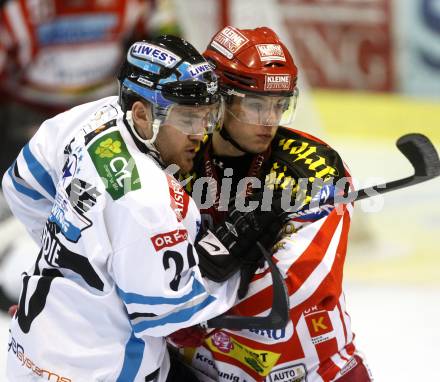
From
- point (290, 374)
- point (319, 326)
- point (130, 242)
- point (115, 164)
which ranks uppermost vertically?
point (115, 164)

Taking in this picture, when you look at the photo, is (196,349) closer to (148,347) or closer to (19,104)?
(148,347)

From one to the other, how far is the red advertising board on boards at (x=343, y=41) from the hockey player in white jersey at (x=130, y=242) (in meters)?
5.16

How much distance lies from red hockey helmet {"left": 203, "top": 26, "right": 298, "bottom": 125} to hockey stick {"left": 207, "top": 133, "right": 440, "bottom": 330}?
34 centimetres

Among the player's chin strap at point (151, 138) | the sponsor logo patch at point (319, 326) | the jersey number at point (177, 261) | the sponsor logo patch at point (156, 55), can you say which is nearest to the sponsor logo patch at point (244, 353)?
the sponsor logo patch at point (319, 326)

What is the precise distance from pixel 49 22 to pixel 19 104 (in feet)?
2.30

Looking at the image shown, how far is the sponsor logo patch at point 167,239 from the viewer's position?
2166mm

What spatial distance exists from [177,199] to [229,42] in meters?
0.59

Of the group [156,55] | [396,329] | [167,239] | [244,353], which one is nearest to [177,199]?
[167,239]

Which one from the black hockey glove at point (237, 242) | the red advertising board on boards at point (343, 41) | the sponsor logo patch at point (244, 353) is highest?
the black hockey glove at point (237, 242)

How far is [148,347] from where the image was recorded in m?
2.36

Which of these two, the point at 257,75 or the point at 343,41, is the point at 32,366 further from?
the point at 343,41

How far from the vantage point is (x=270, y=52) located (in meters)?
2.59

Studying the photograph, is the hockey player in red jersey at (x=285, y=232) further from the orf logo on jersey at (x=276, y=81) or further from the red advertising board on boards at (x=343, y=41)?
the red advertising board on boards at (x=343, y=41)

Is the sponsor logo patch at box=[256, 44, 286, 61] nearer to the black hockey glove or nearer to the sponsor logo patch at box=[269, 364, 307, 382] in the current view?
the black hockey glove
